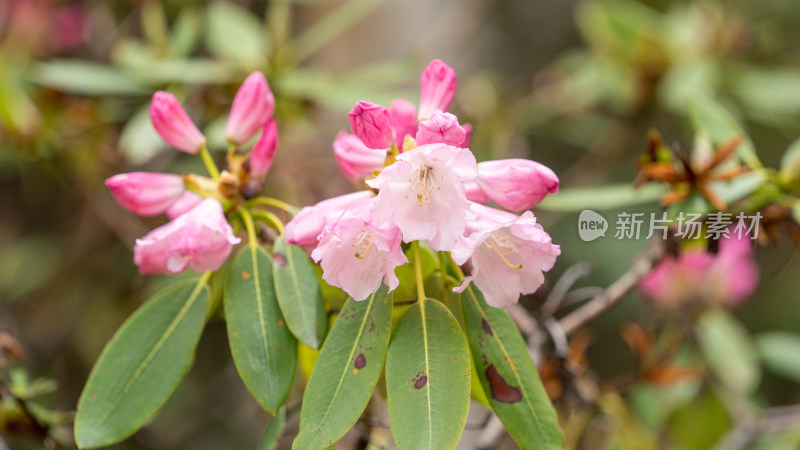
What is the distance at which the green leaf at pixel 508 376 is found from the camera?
2.10 feet

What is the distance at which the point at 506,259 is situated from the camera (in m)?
0.65

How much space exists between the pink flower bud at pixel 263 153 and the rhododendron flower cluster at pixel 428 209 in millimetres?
116

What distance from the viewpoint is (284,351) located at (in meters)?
0.67

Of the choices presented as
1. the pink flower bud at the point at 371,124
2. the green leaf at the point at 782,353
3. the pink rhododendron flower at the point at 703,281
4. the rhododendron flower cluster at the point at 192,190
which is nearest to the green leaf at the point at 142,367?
the rhododendron flower cluster at the point at 192,190

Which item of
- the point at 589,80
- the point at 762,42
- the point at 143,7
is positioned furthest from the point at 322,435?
the point at 762,42

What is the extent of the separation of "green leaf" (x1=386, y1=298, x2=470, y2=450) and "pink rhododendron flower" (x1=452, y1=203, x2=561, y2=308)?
53 mm

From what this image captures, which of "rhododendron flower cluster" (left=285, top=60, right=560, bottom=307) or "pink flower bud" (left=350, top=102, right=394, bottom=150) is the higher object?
"pink flower bud" (left=350, top=102, right=394, bottom=150)

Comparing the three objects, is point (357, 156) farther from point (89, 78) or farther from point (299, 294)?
point (89, 78)

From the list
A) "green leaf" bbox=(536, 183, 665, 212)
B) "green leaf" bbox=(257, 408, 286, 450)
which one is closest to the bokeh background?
"green leaf" bbox=(536, 183, 665, 212)

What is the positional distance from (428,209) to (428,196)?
1cm

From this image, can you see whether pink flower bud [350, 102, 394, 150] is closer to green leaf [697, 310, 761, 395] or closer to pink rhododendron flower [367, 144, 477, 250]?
pink rhododendron flower [367, 144, 477, 250]

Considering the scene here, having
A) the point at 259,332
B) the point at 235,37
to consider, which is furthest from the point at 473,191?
the point at 235,37

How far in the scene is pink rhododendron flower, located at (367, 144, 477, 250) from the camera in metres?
0.58

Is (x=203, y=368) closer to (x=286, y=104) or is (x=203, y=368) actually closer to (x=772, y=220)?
(x=286, y=104)
